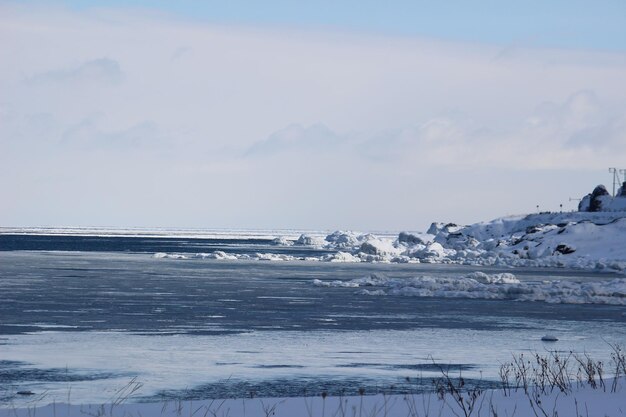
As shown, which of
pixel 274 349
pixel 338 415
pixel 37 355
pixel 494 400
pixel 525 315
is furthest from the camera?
pixel 525 315

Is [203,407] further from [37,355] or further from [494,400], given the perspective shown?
[37,355]

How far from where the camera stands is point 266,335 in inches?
814

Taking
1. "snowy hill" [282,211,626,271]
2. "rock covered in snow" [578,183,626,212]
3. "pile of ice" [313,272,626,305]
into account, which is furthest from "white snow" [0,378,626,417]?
"rock covered in snow" [578,183,626,212]

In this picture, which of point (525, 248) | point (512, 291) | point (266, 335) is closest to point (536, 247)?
point (525, 248)

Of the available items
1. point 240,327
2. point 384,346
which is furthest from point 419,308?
point 384,346

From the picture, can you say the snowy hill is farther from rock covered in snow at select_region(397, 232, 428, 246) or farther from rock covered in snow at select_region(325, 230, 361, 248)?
rock covered in snow at select_region(325, 230, 361, 248)

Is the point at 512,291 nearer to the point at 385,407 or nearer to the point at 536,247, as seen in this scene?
the point at 385,407

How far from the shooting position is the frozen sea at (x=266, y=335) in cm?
1446

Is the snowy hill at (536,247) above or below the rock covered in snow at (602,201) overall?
below

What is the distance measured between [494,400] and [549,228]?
80450 millimetres

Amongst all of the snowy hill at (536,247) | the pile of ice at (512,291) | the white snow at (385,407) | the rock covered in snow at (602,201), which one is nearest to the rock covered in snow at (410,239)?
the snowy hill at (536,247)

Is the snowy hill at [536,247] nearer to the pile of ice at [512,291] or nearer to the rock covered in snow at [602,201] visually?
the rock covered in snow at [602,201]

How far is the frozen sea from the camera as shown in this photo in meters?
14.5

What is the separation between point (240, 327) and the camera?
2222 cm
